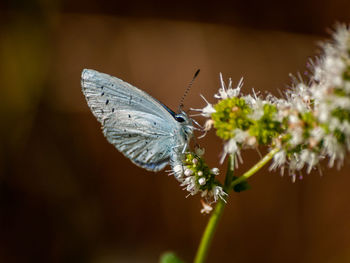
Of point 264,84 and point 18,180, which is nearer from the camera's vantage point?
point 18,180

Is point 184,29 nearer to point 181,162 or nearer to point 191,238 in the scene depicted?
point 191,238

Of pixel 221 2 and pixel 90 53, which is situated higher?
pixel 221 2

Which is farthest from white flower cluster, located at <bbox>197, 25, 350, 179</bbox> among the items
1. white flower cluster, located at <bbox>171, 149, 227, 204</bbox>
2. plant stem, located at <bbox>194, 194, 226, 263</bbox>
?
plant stem, located at <bbox>194, 194, 226, 263</bbox>

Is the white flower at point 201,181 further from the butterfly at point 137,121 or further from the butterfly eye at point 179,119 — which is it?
the butterfly eye at point 179,119

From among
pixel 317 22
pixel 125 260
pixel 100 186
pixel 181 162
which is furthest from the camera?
pixel 317 22

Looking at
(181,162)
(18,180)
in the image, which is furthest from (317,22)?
(18,180)

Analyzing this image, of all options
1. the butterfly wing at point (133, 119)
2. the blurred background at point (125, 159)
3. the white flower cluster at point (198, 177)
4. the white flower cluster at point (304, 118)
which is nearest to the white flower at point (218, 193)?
the white flower cluster at point (198, 177)

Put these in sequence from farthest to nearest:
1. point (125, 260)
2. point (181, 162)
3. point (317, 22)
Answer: point (317, 22)
point (125, 260)
point (181, 162)
